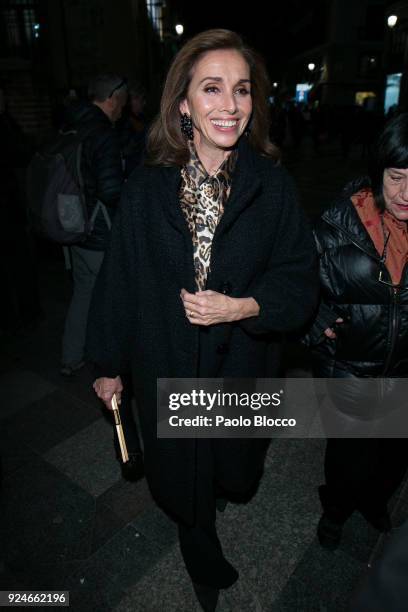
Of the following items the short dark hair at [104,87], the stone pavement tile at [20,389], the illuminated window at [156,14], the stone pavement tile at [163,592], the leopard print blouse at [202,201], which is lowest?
the stone pavement tile at [163,592]

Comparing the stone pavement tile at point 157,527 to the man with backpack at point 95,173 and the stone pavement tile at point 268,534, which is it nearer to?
the stone pavement tile at point 268,534

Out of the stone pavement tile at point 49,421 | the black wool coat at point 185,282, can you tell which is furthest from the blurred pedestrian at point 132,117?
the black wool coat at point 185,282

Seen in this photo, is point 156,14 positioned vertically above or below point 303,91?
above

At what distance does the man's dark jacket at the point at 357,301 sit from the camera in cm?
192

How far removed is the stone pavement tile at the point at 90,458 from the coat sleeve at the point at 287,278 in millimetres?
1723

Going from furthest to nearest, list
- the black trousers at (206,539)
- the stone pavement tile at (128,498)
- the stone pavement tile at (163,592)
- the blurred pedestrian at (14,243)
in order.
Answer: the blurred pedestrian at (14,243) → the stone pavement tile at (128,498) → the stone pavement tile at (163,592) → the black trousers at (206,539)

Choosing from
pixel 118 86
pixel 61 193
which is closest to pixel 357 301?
pixel 61 193

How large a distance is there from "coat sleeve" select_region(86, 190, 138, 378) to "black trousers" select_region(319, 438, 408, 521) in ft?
3.72

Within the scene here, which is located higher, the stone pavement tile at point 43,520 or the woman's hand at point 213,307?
the woman's hand at point 213,307

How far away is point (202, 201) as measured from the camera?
177cm

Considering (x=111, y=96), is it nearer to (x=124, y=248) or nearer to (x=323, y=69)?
(x=124, y=248)

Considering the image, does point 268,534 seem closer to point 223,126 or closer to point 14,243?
point 223,126

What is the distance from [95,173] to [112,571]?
8.36ft

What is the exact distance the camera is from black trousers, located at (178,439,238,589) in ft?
6.63
